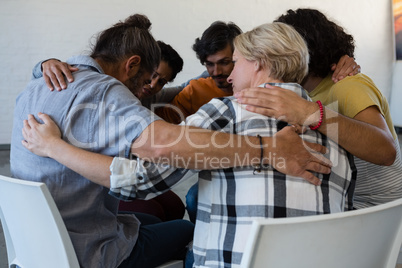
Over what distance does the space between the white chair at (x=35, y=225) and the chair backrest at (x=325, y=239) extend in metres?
0.54

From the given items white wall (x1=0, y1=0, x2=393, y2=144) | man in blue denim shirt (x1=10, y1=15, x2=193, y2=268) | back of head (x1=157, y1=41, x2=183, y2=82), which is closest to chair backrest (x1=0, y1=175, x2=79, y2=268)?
man in blue denim shirt (x1=10, y1=15, x2=193, y2=268)

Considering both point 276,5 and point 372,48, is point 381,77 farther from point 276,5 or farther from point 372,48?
point 276,5

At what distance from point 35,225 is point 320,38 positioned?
4.28 feet

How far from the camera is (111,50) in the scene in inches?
63.5

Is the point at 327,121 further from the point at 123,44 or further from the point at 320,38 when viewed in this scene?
the point at 123,44

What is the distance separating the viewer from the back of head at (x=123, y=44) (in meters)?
1.61

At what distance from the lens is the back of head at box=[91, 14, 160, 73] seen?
1.61 m

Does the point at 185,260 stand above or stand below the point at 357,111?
below

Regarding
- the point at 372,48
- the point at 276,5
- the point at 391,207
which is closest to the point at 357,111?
the point at 391,207

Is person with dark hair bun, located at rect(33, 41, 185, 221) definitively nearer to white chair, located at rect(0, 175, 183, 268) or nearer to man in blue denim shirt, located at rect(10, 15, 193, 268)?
man in blue denim shirt, located at rect(10, 15, 193, 268)

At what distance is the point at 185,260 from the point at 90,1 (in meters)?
4.70

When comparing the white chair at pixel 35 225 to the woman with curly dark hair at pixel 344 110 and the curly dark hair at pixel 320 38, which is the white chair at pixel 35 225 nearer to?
the woman with curly dark hair at pixel 344 110

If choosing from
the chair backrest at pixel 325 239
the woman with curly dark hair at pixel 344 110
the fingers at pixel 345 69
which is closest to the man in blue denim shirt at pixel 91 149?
the woman with curly dark hair at pixel 344 110

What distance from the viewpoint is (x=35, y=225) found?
48.2 inches
